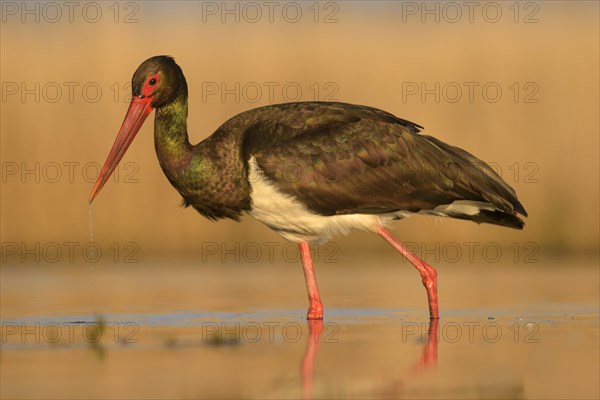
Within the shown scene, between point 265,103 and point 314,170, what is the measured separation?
6.79 metres

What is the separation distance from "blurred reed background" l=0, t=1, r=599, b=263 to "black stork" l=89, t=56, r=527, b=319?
4.14m

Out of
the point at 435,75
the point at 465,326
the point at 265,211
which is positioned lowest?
the point at 465,326

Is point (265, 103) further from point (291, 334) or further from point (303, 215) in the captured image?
point (291, 334)

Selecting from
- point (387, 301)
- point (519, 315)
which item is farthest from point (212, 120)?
point (519, 315)

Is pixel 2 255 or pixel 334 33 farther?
pixel 334 33

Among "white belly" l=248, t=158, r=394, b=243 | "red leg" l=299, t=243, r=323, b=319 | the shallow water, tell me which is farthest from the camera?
"red leg" l=299, t=243, r=323, b=319

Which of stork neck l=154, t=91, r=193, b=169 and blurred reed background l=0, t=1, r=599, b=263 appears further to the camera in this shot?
blurred reed background l=0, t=1, r=599, b=263

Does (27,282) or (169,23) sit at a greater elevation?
(169,23)

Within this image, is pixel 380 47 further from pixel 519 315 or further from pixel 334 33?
pixel 519 315

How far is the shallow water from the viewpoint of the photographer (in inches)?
301

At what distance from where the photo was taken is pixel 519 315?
10.9m

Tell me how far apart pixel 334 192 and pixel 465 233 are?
496 cm

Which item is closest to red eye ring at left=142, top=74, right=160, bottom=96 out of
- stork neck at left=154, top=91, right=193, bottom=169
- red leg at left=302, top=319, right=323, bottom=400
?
stork neck at left=154, top=91, right=193, bottom=169

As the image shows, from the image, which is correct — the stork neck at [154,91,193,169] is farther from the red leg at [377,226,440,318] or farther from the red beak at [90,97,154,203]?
the red leg at [377,226,440,318]
